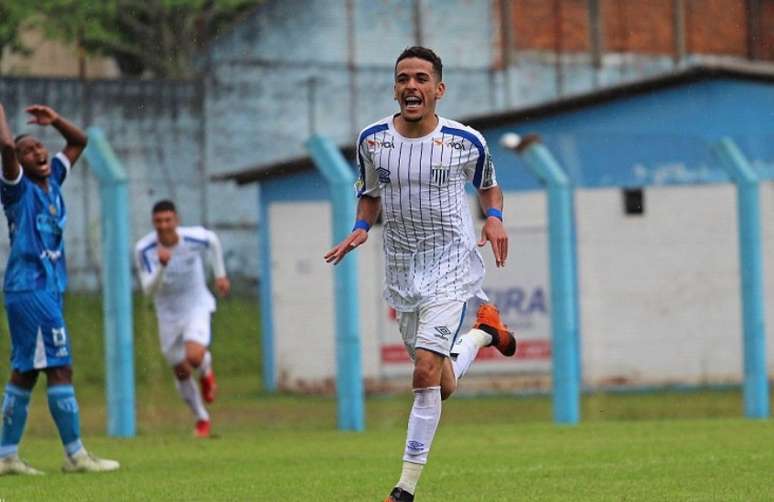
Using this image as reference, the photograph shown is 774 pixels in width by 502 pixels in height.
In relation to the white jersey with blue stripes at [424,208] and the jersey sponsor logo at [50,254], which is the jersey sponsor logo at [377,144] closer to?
the white jersey with blue stripes at [424,208]

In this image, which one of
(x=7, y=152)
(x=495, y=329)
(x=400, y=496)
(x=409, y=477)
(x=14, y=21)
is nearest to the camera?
(x=400, y=496)

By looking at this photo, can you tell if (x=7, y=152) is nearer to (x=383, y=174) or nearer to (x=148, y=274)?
(x=383, y=174)

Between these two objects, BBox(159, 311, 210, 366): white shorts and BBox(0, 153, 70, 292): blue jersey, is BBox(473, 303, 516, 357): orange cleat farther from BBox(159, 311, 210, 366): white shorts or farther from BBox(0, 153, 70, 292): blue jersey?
BBox(159, 311, 210, 366): white shorts

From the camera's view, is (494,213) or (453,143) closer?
(453,143)

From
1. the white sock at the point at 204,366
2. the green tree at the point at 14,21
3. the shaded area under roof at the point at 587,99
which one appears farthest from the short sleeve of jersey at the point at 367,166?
the green tree at the point at 14,21

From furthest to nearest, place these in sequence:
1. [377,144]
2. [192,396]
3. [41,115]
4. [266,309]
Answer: [266,309]
[192,396]
[41,115]
[377,144]

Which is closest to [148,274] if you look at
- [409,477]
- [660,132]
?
[409,477]

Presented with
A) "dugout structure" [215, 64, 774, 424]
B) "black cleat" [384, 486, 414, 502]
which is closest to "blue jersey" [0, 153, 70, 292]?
"black cleat" [384, 486, 414, 502]

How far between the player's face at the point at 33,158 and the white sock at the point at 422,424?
3.82m

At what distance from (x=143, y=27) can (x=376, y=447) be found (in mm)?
22845

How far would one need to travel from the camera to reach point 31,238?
39.9ft

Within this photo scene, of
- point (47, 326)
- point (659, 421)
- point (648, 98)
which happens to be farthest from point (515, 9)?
point (47, 326)

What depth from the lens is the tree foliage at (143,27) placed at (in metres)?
35.8

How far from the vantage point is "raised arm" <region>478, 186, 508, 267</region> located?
9.59 m
